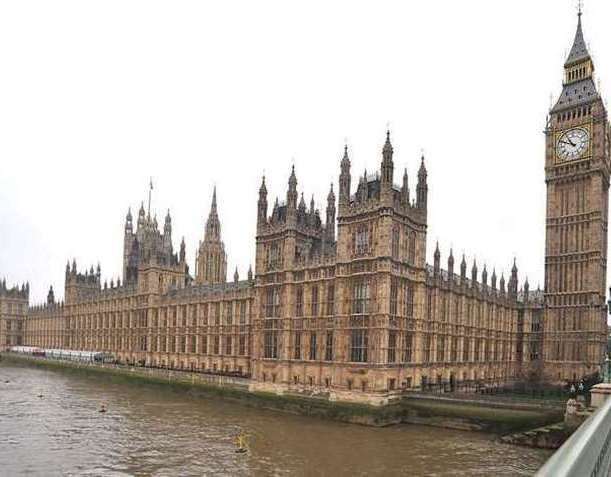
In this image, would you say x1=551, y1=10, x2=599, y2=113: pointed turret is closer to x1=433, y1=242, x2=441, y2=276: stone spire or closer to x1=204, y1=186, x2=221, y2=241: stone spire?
x1=433, y1=242, x2=441, y2=276: stone spire

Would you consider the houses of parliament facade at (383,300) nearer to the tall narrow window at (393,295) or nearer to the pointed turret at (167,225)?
the tall narrow window at (393,295)

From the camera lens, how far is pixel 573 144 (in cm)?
8125

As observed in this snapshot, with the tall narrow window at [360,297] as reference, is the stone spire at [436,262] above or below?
above

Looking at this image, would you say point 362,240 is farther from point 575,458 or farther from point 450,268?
point 575,458

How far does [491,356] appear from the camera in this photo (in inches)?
3036

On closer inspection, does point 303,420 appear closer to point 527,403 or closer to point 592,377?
point 527,403

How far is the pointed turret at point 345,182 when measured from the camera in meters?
58.9

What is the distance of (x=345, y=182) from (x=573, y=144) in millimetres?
40662

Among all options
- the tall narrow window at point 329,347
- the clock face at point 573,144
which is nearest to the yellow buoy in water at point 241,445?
the tall narrow window at point 329,347

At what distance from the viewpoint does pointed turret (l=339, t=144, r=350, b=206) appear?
2320 inches

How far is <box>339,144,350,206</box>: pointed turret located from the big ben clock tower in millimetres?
38297

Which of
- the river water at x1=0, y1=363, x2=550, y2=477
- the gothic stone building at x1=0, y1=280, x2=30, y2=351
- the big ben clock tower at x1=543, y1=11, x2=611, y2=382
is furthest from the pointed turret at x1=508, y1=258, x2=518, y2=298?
the gothic stone building at x1=0, y1=280, x2=30, y2=351

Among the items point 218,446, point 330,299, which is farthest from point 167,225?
point 218,446

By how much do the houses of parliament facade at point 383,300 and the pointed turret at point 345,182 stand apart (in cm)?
15
